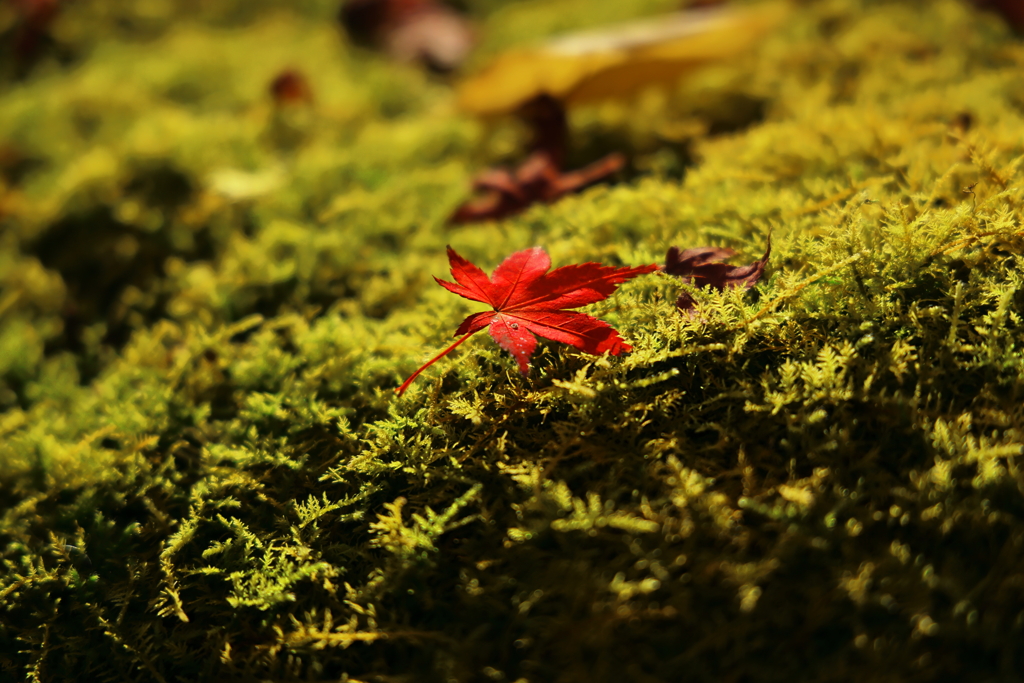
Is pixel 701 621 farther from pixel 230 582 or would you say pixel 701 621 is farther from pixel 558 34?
pixel 558 34

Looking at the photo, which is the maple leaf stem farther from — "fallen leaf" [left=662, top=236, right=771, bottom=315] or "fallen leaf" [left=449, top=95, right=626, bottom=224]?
"fallen leaf" [left=449, top=95, right=626, bottom=224]

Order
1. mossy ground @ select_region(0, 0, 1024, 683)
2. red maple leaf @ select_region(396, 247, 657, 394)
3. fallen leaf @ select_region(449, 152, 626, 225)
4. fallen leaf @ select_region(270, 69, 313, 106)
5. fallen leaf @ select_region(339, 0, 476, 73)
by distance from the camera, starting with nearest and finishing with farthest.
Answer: mossy ground @ select_region(0, 0, 1024, 683) < red maple leaf @ select_region(396, 247, 657, 394) < fallen leaf @ select_region(449, 152, 626, 225) < fallen leaf @ select_region(270, 69, 313, 106) < fallen leaf @ select_region(339, 0, 476, 73)

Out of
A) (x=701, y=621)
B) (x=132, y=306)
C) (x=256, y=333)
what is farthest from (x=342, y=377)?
(x=132, y=306)

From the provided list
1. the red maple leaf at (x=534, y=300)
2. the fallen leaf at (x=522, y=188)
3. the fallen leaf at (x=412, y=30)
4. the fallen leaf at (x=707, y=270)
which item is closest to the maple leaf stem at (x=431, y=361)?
the red maple leaf at (x=534, y=300)

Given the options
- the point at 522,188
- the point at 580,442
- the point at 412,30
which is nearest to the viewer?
the point at 580,442

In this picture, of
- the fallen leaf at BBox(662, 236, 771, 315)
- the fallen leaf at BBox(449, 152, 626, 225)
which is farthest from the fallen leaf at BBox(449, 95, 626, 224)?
the fallen leaf at BBox(662, 236, 771, 315)

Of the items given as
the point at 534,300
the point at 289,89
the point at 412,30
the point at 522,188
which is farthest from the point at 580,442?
the point at 412,30

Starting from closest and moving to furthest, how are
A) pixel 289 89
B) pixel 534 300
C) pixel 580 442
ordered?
1. pixel 580 442
2. pixel 534 300
3. pixel 289 89

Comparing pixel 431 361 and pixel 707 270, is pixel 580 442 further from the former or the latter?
pixel 707 270
